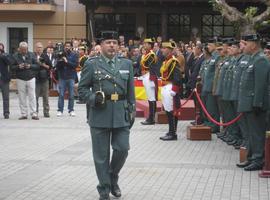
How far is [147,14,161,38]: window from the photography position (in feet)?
101

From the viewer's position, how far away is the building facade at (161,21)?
30.1m

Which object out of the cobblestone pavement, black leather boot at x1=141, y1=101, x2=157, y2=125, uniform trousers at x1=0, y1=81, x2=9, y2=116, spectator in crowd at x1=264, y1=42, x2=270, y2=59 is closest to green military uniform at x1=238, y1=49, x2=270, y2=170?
the cobblestone pavement

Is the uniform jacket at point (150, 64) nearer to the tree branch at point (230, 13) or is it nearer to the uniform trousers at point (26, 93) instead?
the uniform trousers at point (26, 93)

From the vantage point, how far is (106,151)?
26.5 feet

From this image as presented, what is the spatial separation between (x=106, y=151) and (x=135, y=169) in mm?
2109

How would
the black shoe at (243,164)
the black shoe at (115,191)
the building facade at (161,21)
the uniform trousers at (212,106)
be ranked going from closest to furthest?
the black shoe at (115,191) < the black shoe at (243,164) < the uniform trousers at (212,106) < the building facade at (161,21)

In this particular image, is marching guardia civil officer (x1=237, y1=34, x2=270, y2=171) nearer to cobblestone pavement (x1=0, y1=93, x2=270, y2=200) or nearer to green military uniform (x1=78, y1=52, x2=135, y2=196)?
cobblestone pavement (x1=0, y1=93, x2=270, y2=200)

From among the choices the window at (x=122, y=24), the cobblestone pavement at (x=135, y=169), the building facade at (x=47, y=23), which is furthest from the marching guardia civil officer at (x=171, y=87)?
the building facade at (x=47, y=23)

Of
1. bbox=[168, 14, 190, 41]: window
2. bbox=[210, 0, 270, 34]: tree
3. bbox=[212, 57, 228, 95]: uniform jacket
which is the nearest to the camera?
bbox=[212, 57, 228, 95]: uniform jacket

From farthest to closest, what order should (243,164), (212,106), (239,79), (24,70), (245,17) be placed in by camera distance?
1. (245,17)
2. (24,70)
3. (212,106)
4. (239,79)
5. (243,164)

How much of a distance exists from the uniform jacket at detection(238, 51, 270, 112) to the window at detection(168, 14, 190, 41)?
68.8ft

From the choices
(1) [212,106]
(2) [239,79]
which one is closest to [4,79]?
(1) [212,106]

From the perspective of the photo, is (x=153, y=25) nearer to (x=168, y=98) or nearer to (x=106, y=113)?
(x=168, y=98)

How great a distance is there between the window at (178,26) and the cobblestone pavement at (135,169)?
16.4 meters
